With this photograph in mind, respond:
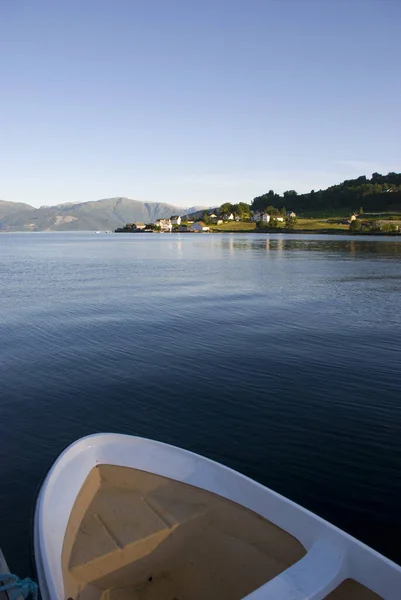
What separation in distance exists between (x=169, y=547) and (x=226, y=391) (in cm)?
940

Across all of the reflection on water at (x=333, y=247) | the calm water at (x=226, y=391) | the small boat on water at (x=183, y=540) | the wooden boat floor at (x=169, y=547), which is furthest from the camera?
the reflection on water at (x=333, y=247)

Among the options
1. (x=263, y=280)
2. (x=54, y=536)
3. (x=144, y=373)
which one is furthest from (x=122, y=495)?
(x=263, y=280)

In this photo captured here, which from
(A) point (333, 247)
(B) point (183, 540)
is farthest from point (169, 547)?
(A) point (333, 247)

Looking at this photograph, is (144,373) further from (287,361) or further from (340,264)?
(340,264)

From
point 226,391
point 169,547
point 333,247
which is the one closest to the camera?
point 169,547

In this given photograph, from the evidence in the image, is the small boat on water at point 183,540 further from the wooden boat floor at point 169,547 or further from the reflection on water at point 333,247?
the reflection on water at point 333,247

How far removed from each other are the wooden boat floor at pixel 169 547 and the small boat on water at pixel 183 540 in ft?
0.05

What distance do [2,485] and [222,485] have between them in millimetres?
6291

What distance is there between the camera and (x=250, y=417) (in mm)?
14164

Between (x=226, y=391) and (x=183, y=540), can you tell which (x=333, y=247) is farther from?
(x=183, y=540)

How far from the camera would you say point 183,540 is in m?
7.23

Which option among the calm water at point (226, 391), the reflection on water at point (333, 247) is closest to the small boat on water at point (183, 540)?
the calm water at point (226, 391)

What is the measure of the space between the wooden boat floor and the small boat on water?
15mm

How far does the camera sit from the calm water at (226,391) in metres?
10.6
